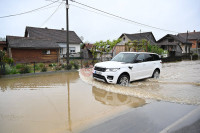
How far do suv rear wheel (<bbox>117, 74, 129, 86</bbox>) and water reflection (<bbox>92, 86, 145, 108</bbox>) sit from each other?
91cm

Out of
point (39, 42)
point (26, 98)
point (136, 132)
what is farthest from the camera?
point (39, 42)

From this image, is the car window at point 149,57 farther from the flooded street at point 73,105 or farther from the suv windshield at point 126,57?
the flooded street at point 73,105

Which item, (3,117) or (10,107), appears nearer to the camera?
(3,117)

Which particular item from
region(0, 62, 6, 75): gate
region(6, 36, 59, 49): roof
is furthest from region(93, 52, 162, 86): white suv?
region(6, 36, 59, 49): roof

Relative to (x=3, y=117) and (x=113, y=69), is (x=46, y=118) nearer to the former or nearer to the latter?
(x=3, y=117)

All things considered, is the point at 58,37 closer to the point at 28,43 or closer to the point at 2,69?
the point at 28,43

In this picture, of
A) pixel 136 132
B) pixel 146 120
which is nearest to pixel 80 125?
pixel 136 132

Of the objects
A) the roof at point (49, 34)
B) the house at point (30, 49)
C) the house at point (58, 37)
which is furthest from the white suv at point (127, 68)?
the roof at point (49, 34)

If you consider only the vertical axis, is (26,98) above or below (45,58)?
below

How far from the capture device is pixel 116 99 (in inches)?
222

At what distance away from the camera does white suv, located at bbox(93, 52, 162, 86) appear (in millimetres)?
6809

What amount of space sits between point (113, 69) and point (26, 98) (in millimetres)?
3926

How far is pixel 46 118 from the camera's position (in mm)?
3965

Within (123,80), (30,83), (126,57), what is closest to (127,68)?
(123,80)
